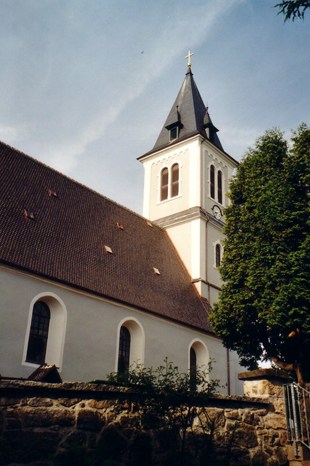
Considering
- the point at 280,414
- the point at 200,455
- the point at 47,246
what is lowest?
the point at 200,455

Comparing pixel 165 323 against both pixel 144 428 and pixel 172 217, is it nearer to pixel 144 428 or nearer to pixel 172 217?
pixel 172 217

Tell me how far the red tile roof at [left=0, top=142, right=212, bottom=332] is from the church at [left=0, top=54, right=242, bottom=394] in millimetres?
56

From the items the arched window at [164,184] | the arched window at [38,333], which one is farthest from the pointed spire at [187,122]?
the arched window at [38,333]

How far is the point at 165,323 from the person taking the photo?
19281 millimetres

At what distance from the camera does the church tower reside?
2550 cm

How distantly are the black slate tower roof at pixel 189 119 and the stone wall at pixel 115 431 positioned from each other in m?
23.4

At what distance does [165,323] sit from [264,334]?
22.4ft

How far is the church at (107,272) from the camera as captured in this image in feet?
48.8

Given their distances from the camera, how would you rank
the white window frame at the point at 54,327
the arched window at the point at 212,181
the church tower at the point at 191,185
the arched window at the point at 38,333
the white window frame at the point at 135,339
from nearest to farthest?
the arched window at the point at 38,333 < the white window frame at the point at 54,327 < the white window frame at the point at 135,339 < the church tower at the point at 191,185 < the arched window at the point at 212,181

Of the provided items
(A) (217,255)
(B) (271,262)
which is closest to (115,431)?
(B) (271,262)

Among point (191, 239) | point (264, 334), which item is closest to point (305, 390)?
point (264, 334)

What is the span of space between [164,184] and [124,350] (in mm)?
14631

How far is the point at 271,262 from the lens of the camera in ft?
42.2

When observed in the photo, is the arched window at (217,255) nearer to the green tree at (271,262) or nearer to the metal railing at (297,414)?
the green tree at (271,262)
